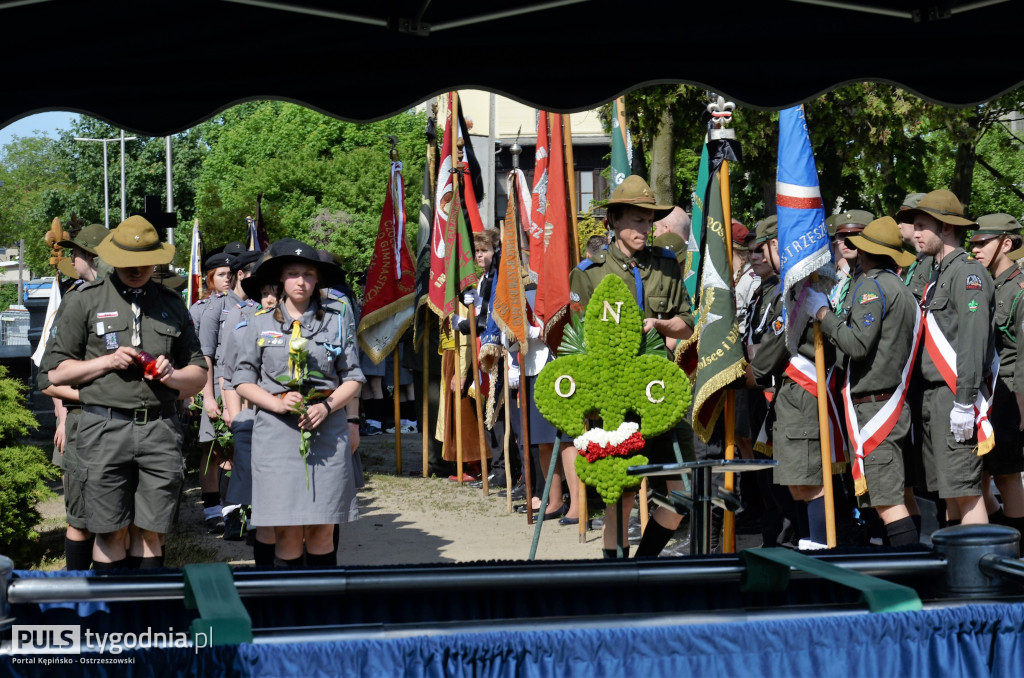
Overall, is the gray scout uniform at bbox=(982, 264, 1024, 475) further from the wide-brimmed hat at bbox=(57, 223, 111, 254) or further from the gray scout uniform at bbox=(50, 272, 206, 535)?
the wide-brimmed hat at bbox=(57, 223, 111, 254)

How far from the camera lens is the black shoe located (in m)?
9.32

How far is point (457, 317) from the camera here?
11.8 m

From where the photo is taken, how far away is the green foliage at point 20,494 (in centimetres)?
806

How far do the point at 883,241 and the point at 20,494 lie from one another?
597cm

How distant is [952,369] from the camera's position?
23.2 feet

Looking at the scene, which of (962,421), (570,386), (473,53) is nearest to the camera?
(473,53)

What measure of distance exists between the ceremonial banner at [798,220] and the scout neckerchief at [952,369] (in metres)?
0.71

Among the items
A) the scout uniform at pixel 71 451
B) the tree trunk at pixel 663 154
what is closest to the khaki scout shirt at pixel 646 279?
the scout uniform at pixel 71 451

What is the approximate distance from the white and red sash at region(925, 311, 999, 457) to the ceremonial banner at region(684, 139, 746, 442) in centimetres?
114

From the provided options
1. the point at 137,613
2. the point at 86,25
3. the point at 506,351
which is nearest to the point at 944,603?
the point at 137,613

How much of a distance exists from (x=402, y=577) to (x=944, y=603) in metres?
1.28

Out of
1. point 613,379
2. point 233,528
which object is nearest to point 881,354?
point 613,379

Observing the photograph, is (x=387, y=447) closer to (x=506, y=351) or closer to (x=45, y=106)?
(x=506, y=351)

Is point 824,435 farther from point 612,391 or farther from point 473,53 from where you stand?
point 473,53
